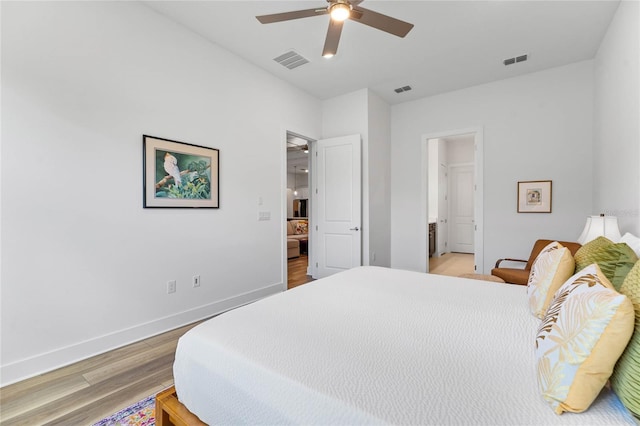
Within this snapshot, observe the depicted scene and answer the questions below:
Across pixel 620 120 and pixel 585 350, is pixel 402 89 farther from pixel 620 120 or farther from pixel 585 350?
pixel 585 350

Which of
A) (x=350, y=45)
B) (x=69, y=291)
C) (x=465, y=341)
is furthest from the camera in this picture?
(x=350, y=45)

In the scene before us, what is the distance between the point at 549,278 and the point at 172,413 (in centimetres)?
187

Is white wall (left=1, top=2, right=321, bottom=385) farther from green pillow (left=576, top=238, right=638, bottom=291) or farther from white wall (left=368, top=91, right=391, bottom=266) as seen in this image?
green pillow (left=576, top=238, right=638, bottom=291)

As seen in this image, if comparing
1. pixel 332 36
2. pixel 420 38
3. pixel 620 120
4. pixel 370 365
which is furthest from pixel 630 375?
pixel 420 38

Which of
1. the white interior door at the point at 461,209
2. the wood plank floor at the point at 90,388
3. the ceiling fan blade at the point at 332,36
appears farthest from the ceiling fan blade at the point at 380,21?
the white interior door at the point at 461,209

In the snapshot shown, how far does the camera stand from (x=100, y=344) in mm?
2340

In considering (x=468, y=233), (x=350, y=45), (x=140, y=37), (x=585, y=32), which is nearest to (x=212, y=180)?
(x=140, y=37)

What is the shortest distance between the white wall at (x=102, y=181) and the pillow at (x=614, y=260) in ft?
10.1

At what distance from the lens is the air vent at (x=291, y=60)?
134 inches

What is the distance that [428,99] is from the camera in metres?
4.68

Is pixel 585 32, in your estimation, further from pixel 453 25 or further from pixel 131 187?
pixel 131 187

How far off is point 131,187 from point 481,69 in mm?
4258

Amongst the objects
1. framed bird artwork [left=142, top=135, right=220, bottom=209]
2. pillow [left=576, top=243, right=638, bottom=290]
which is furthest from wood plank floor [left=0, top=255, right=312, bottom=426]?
pillow [left=576, top=243, right=638, bottom=290]

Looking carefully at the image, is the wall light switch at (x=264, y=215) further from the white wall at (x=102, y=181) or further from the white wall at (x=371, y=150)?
the white wall at (x=371, y=150)
